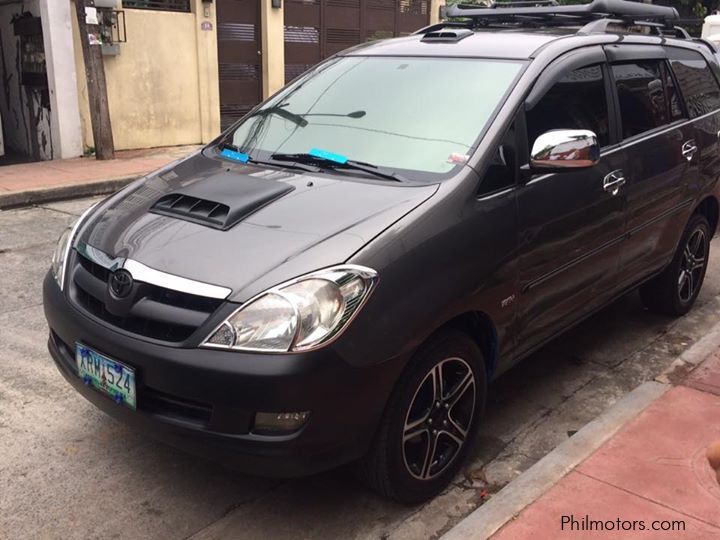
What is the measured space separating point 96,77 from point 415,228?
838 centimetres

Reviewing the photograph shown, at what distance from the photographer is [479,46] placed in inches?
146

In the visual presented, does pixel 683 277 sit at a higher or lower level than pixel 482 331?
lower

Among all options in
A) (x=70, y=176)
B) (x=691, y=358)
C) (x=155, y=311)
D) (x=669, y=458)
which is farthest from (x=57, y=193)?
(x=669, y=458)

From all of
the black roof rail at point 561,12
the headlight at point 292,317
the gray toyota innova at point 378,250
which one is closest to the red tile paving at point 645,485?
the gray toyota innova at point 378,250

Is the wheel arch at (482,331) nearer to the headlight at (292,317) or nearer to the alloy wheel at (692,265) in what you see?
the headlight at (292,317)

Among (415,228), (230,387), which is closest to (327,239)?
(415,228)

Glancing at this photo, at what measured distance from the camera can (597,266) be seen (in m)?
3.85

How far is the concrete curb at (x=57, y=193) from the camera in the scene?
8.18 metres

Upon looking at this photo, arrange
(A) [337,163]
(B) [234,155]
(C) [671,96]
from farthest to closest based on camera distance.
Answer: (C) [671,96] → (B) [234,155] → (A) [337,163]

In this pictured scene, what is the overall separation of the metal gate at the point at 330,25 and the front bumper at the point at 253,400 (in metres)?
11.9

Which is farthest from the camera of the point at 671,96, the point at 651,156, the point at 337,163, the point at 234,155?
the point at 671,96

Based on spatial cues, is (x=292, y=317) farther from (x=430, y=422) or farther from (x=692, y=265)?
(x=692, y=265)

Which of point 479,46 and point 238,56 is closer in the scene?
point 479,46

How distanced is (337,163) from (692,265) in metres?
3.05
